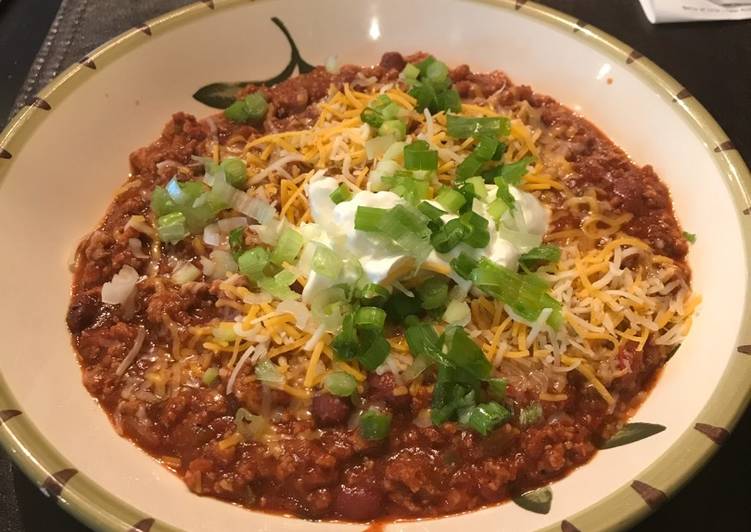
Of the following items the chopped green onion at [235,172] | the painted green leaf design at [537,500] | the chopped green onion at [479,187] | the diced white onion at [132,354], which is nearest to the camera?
the painted green leaf design at [537,500]

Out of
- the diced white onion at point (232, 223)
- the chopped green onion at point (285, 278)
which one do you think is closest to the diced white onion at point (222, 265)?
the diced white onion at point (232, 223)

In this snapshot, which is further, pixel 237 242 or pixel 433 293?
pixel 237 242

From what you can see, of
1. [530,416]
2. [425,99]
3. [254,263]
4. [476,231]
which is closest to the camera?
[530,416]

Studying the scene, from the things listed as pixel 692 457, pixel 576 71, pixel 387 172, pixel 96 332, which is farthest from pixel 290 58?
pixel 692 457

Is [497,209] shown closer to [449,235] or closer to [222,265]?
[449,235]

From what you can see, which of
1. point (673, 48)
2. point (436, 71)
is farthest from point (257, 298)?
point (673, 48)

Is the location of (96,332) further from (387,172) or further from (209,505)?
(387,172)

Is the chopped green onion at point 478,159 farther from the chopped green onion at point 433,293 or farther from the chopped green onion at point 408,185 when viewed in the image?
the chopped green onion at point 433,293
